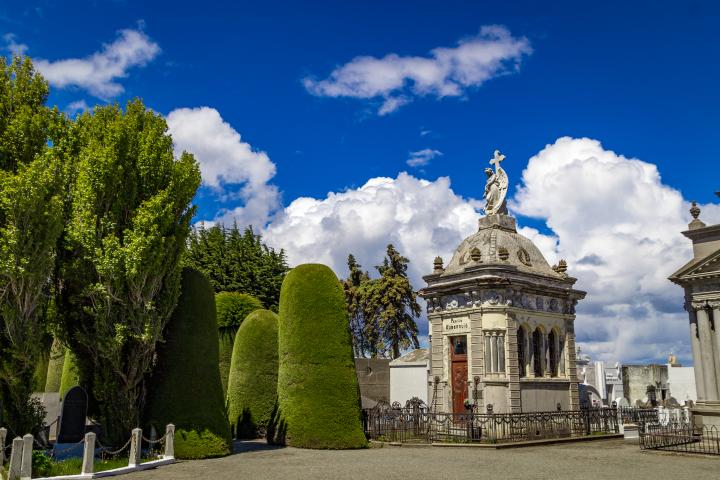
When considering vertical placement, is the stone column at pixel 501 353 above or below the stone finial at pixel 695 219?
below

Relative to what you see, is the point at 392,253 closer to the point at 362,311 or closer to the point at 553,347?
the point at 362,311

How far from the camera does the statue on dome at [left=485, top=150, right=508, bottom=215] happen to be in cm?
2662

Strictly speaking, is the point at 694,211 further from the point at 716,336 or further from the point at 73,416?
the point at 73,416

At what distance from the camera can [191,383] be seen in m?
17.5

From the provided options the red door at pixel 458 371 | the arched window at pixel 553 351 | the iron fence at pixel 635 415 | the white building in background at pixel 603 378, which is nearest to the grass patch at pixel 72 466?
the red door at pixel 458 371

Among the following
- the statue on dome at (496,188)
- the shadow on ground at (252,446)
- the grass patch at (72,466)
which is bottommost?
the shadow on ground at (252,446)

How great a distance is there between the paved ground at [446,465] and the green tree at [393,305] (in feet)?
87.0

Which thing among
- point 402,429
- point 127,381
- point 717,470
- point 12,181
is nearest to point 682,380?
point 402,429

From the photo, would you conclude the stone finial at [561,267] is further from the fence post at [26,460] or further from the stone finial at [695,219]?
the fence post at [26,460]

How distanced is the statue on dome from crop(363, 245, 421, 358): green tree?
19.7m

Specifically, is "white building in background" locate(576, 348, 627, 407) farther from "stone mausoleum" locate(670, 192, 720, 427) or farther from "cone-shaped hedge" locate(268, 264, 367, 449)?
"cone-shaped hedge" locate(268, 264, 367, 449)

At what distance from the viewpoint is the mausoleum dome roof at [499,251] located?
962 inches

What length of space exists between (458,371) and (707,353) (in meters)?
8.62

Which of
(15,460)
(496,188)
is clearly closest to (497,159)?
(496,188)
